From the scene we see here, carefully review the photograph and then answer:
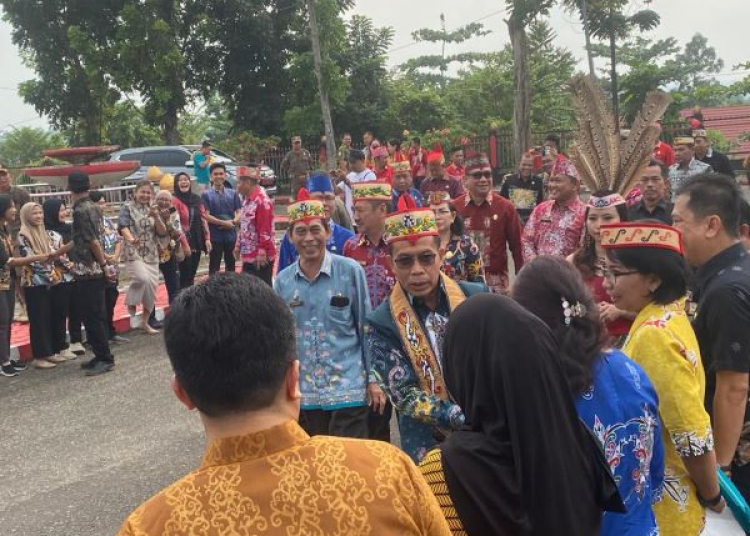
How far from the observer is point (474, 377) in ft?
6.25

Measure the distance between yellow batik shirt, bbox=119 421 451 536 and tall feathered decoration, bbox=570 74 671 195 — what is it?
4.81 metres

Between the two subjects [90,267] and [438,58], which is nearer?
[90,267]

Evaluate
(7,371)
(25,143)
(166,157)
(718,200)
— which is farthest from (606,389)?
(25,143)

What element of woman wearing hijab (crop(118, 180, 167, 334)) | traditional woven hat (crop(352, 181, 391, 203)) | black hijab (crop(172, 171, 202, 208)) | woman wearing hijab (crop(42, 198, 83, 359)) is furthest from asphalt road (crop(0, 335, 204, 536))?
black hijab (crop(172, 171, 202, 208))

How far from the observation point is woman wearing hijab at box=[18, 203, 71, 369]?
7895 millimetres

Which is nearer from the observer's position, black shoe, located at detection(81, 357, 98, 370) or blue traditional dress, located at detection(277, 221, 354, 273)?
blue traditional dress, located at detection(277, 221, 354, 273)

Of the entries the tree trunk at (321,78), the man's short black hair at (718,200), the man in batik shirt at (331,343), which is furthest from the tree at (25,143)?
the man's short black hair at (718,200)

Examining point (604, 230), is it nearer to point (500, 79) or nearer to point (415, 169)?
point (415, 169)

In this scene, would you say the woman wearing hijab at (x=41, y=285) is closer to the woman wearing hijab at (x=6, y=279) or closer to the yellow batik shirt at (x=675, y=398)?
the woman wearing hijab at (x=6, y=279)

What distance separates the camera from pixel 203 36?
29875 millimetres

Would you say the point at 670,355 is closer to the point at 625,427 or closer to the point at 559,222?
the point at 625,427

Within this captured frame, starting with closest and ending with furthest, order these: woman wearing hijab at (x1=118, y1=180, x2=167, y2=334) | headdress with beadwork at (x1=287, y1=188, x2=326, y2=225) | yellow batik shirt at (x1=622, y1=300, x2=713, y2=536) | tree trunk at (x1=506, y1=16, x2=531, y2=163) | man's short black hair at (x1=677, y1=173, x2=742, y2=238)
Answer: yellow batik shirt at (x1=622, y1=300, x2=713, y2=536)
man's short black hair at (x1=677, y1=173, x2=742, y2=238)
headdress with beadwork at (x1=287, y1=188, x2=326, y2=225)
woman wearing hijab at (x1=118, y1=180, x2=167, y2=334)
tree trunk at (x1=506, y1=16, x2=531, y2=163)

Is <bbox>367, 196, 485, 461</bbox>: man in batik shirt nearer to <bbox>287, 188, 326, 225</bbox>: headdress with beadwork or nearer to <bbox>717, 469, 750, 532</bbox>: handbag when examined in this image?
<bbox>717, 469, 750, 532</bbox>: handbag

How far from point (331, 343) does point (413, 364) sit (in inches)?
41.1
